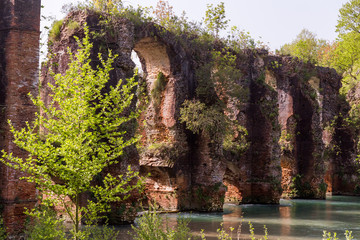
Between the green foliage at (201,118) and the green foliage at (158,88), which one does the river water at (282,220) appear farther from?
the green foliage at (158,88)

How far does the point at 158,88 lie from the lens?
62.9 ft

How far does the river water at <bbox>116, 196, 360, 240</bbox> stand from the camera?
13.8 meters

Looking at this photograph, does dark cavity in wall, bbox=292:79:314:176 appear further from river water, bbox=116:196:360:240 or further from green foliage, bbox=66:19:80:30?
green foliage, bbox=66:19:80:30

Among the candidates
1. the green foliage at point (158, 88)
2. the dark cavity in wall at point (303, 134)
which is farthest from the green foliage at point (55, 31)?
the dark cavity in wall at point (303, 134)

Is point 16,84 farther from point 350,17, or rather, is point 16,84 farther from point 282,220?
point 350,17

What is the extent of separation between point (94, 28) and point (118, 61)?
1.33 m

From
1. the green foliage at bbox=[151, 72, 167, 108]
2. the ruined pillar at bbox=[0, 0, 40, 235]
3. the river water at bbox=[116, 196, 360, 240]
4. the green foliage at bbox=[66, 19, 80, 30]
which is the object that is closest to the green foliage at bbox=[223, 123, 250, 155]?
the river water at bbox=[116, 196, 360, 240]

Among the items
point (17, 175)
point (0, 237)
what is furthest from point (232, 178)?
point (0, 237)

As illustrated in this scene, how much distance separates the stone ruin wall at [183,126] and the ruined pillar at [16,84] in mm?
24

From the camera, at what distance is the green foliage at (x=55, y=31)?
16.0 metres

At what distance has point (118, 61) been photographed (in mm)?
15492

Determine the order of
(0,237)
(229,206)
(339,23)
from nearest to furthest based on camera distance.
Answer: (0,237) < (229,206) < (339,23)

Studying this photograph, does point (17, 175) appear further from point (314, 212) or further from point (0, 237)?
point (314, 212)

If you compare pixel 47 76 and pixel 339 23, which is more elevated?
pixel 339 23
